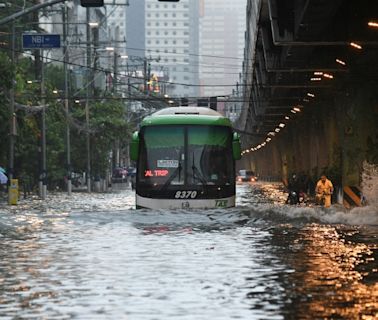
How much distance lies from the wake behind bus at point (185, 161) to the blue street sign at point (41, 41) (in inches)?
277

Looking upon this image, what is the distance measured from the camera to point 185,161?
38406 millimetres

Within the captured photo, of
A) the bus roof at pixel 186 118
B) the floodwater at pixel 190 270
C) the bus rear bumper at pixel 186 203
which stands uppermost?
the bus roof at pixel 186 118

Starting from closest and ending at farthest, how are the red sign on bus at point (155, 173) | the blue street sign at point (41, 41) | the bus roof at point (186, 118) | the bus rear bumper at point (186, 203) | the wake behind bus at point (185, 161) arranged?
the bus rear bumper at point (186, 203) → the wake behind bus at point (185, 161) → the red sign on bus at point (155, 173) → the bus roof at point (186, 118) → the blue street sign at point (41, 41)

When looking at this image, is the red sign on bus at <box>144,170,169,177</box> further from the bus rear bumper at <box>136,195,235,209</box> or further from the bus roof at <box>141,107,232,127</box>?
the bus roof at <box>141,107,232,127</box>

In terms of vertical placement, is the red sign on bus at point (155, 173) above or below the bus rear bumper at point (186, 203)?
above

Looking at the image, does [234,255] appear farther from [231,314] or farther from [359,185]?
[359,185]

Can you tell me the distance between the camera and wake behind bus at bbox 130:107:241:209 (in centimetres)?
3784

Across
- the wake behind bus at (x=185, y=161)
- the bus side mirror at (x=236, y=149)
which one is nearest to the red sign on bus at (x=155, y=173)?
the wake behind bus at (x=185, y=161)

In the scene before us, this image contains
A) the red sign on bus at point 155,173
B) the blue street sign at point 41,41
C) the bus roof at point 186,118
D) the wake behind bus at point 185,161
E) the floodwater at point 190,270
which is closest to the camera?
the floodwater at point 190,270

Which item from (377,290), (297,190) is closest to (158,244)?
(377,290)

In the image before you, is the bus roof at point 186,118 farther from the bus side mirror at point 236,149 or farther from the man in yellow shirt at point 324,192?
the man in yellow shirt at point 324,192

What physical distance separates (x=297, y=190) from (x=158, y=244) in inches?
1255

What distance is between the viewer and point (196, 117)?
1540 inches

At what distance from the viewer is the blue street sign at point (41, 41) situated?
147ft
